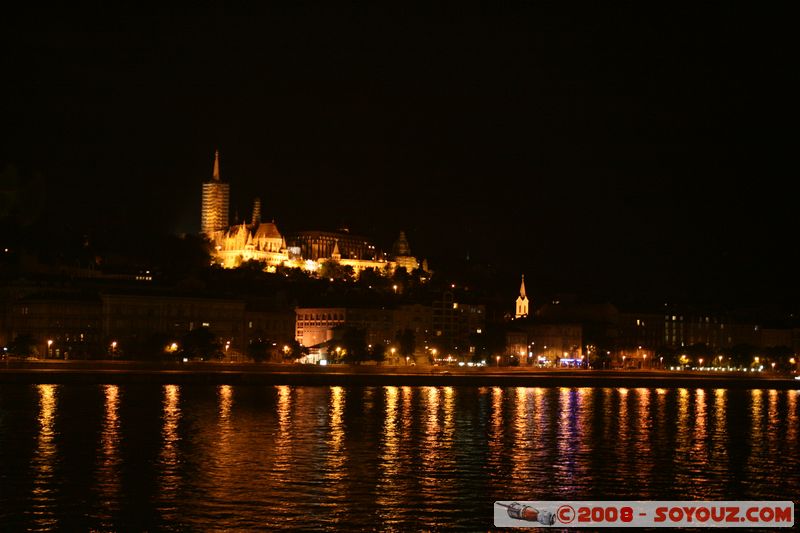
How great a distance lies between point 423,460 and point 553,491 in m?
6.19

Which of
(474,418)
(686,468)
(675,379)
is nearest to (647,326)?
(675,379)

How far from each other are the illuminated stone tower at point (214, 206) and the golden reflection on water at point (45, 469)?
13141 centimetres

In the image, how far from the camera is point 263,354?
93812 mm

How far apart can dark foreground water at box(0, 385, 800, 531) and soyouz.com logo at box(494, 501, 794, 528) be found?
880mm

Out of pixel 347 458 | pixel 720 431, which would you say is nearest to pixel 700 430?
pixel 720 431

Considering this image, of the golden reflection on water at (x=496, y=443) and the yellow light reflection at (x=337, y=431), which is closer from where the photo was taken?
the golden reflection on water at (x=496, y=443)

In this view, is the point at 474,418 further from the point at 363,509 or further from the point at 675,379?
the point at 675,379

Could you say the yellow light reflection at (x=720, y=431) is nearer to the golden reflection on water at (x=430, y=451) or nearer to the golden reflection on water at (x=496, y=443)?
the golden reflection on water at (x=496, y=443)

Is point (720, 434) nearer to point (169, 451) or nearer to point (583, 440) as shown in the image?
point (583, 440)

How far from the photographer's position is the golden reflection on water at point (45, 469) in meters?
23.6

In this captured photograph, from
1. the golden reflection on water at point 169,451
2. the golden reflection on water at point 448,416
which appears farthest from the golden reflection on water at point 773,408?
the golden reflection on water at point 169,451

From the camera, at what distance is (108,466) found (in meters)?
31.1

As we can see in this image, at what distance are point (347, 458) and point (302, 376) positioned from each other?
43064mm

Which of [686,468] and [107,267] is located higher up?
[107,267]
